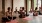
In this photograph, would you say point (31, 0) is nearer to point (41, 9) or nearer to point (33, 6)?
point (33, 6)

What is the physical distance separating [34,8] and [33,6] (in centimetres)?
3

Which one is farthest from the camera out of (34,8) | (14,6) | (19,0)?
(34,8)

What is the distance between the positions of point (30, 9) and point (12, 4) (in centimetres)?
34

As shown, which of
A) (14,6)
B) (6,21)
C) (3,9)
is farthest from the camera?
(14,6)

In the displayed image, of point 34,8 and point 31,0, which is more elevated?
point 31,0

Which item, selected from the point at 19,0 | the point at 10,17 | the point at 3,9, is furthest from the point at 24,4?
the point at 10,17

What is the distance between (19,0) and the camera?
1.28m

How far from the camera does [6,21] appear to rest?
765mm

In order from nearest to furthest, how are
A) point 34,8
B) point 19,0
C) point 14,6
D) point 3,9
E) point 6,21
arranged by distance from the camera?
point 6,21, point 3,9, point 14,6, point 19,0, point 34,8

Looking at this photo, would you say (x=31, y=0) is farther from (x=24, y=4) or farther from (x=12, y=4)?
(x=12, y=4)

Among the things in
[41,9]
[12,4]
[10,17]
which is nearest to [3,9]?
[12,4]

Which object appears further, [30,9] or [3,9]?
[30,9]

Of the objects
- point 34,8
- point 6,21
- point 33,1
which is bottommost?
point 6,21

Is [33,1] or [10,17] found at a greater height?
[33,1]
